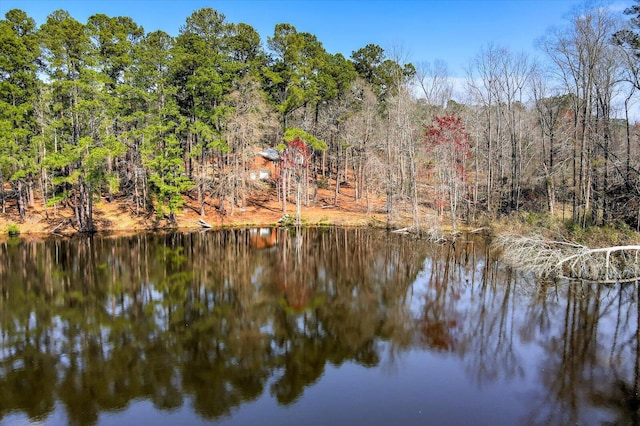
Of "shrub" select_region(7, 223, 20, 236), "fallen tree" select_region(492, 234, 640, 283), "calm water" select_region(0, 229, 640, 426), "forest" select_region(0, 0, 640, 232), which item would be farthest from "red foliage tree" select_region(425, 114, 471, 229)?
"shrub" select_region(7, 223, 20, 236)

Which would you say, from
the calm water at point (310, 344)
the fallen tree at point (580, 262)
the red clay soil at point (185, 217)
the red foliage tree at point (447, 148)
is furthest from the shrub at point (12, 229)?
the fallen tree at point (580, 262)

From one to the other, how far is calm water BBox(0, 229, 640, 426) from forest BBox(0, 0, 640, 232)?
40.8ft

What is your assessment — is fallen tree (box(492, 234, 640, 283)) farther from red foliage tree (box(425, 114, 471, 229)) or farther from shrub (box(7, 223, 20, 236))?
shrub (box(7, 223, 20, 236))

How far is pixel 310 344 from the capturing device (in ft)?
44.4

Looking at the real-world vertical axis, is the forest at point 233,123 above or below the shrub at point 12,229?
above

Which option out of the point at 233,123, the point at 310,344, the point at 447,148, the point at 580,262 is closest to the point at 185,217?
the point at 233,123

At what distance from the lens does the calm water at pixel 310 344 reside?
1007 cm

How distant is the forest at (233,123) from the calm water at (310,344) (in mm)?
12432

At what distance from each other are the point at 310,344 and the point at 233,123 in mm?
27525

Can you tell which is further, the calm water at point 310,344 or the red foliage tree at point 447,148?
the red foliage tree at point 447,148

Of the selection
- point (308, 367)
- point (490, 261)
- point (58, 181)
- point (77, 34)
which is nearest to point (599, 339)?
point (308, 367)

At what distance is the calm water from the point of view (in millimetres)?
10070

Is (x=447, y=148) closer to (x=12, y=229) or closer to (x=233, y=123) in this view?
(x=233, y=123)

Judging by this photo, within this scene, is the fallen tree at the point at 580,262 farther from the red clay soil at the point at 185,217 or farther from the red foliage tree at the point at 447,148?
the red clay soil at the point at 185,217
